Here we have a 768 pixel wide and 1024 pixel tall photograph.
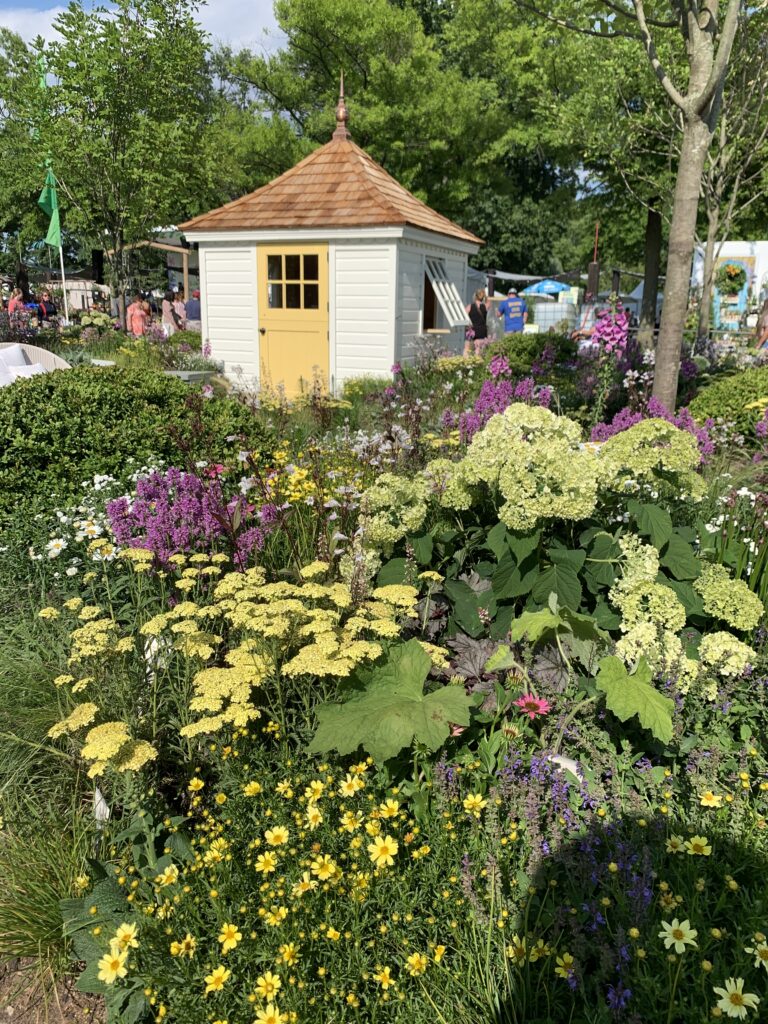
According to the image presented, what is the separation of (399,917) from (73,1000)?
1000mm

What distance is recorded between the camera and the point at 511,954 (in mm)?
1750

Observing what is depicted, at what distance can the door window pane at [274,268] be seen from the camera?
10.9 m

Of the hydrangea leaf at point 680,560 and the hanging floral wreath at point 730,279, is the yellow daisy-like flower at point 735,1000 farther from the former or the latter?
the hanging floral wreath at point 730,279

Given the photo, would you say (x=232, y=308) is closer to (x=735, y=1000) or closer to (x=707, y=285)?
(x=707, y=285)

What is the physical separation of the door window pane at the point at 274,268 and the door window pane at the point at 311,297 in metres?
0.47

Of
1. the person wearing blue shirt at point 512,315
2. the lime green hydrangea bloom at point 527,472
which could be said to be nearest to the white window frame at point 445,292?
the lime green hydrangea bloom at point 527,472

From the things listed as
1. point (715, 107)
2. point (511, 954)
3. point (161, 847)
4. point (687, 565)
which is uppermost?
point (715, 107)

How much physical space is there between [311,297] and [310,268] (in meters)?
0.41

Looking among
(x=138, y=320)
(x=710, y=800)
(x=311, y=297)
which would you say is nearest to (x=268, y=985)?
(x=710, y=800)

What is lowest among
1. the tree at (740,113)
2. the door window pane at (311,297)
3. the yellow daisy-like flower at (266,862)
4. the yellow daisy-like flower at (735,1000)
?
the yellow daisy-like flower at (266,862)

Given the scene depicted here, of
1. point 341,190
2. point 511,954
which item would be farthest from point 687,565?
point 341,190

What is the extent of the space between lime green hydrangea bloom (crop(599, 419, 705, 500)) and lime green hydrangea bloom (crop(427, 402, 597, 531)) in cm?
12

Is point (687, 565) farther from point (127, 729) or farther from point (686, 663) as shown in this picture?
point (127, 729)

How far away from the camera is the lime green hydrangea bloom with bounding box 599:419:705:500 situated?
116 inches
